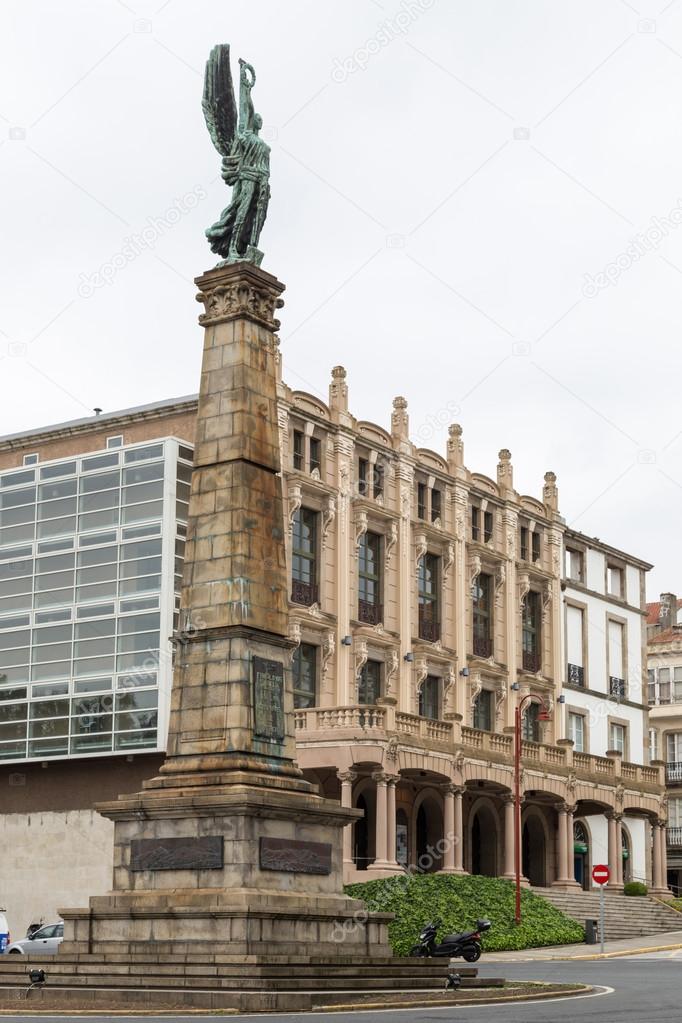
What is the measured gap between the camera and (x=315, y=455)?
52875mm

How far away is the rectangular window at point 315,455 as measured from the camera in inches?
2072

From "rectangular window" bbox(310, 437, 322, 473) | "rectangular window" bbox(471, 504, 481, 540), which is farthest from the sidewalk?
"rectangular window" bbox(310, 437, 322, 473)

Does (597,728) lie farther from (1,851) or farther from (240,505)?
(240,505)

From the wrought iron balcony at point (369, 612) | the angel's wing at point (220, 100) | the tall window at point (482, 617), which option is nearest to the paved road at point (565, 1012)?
the angel's wing at point (220, 100)

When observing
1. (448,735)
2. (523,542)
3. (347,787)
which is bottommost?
(347,787)

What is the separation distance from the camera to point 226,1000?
2186 cm

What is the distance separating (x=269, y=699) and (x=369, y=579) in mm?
28365

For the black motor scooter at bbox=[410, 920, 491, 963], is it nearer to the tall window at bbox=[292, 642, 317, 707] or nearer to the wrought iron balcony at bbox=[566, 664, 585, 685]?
the tall window at bbox=[292, 642, 317, 707]

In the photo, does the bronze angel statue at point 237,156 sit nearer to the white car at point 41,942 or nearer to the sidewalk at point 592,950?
the white car at point 41,942

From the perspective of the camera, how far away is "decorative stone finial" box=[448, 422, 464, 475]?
59.7 metres

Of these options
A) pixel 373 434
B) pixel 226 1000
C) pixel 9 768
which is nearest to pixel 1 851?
pixel 9 768

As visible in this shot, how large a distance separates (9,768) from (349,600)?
12.7 metres

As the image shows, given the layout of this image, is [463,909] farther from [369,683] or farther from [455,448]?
[455,448]

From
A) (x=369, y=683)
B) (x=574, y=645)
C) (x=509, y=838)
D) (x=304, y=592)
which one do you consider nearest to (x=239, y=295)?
(x=304, y=592)
